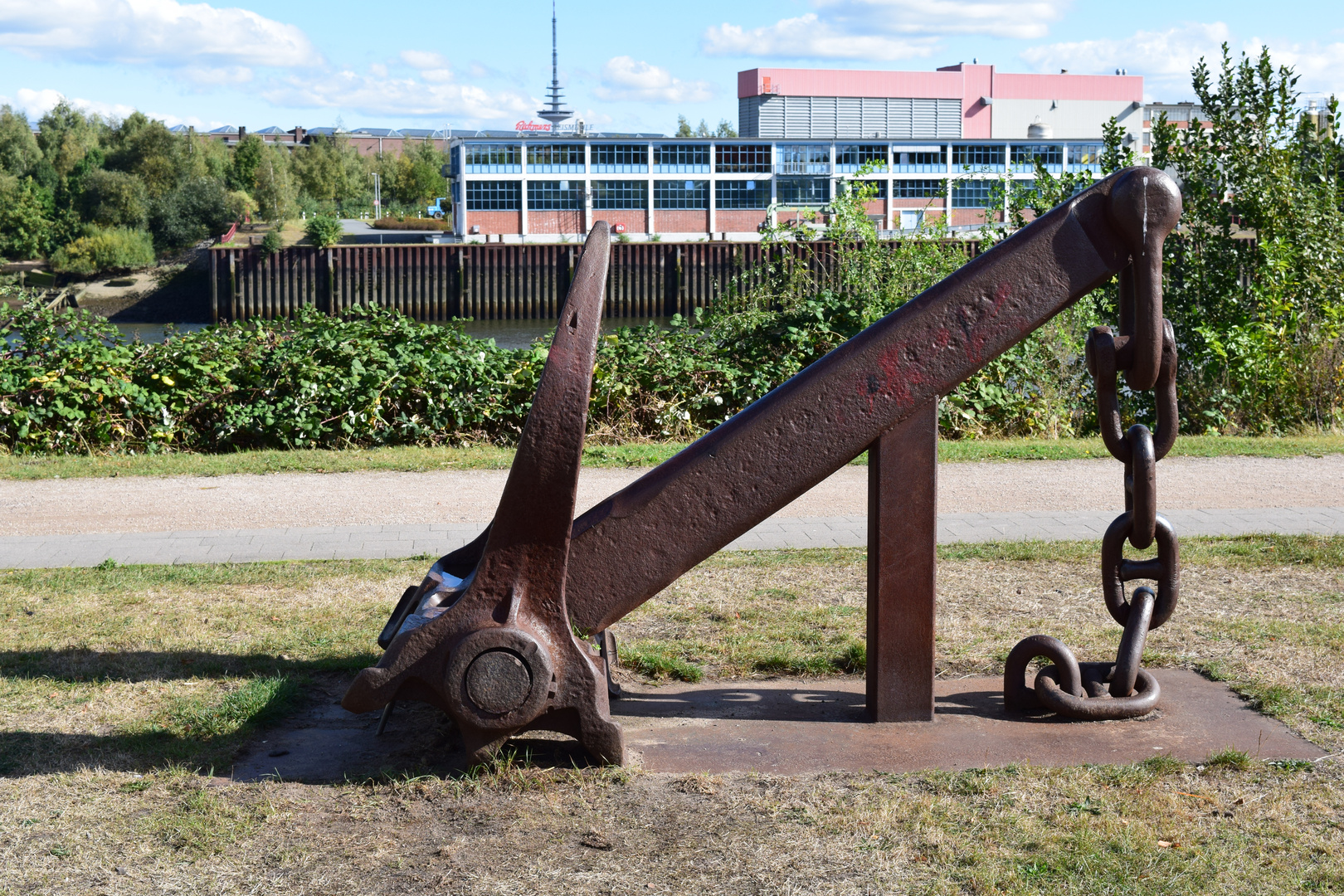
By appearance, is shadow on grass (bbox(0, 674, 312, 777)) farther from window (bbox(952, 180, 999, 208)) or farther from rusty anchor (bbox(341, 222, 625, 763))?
window (bbox(952, 180, 999, 208))

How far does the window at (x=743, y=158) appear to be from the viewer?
60.3m

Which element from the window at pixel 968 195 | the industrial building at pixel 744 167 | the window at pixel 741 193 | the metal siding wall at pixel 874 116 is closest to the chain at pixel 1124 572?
the industrial building at pixel 744 167

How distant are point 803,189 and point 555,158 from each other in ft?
41.2

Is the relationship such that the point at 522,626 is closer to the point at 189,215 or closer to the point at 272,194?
the point at 189,215

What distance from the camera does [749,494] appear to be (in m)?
3.82

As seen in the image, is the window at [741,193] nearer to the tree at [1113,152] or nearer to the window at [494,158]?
the window at [494,158]

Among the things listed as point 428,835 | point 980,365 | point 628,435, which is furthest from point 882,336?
point 628,435

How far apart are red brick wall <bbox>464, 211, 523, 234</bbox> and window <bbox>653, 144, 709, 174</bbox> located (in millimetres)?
6849

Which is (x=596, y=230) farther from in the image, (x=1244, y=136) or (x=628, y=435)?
(x=1244, y=136)

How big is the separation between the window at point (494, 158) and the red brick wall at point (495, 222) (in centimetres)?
181

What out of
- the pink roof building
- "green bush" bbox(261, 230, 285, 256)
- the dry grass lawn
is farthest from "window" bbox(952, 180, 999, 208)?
the dry grass lawn

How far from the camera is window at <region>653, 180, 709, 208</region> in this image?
196ft

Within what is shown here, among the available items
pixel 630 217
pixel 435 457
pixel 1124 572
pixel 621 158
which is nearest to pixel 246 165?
pixel 621 158

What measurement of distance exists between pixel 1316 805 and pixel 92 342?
8.93m
